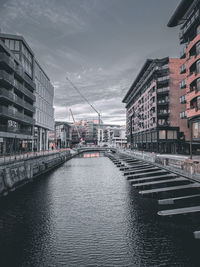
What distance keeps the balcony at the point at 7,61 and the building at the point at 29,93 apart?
2.62m

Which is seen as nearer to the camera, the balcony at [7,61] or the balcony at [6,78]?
the balcony at [6,78]

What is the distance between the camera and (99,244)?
48.5 ft

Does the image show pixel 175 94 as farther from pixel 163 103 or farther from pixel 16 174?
pixel 16 174

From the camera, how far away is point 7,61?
52.0 meters

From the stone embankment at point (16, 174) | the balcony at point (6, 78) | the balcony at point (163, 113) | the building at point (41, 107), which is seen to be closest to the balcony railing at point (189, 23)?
the balcony at point (163, 113)

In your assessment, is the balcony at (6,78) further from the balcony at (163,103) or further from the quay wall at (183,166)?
the balcony at (163,103)

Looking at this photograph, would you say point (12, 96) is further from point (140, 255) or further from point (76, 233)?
point (140, 255)

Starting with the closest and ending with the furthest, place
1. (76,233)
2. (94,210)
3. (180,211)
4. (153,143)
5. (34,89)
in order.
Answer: (76,233) < (180,211) < (94,210) < (34,89) < (153,143)

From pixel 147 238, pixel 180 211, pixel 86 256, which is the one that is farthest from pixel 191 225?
pixel 86 256

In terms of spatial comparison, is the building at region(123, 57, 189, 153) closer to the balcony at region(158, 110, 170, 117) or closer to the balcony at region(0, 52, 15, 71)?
the balcony at region(158, 110, 170, 117)

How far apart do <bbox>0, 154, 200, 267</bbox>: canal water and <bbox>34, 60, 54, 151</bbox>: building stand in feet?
191

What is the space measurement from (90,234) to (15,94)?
5409 cm

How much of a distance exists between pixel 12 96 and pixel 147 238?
51675mm

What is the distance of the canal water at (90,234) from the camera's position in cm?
1298
